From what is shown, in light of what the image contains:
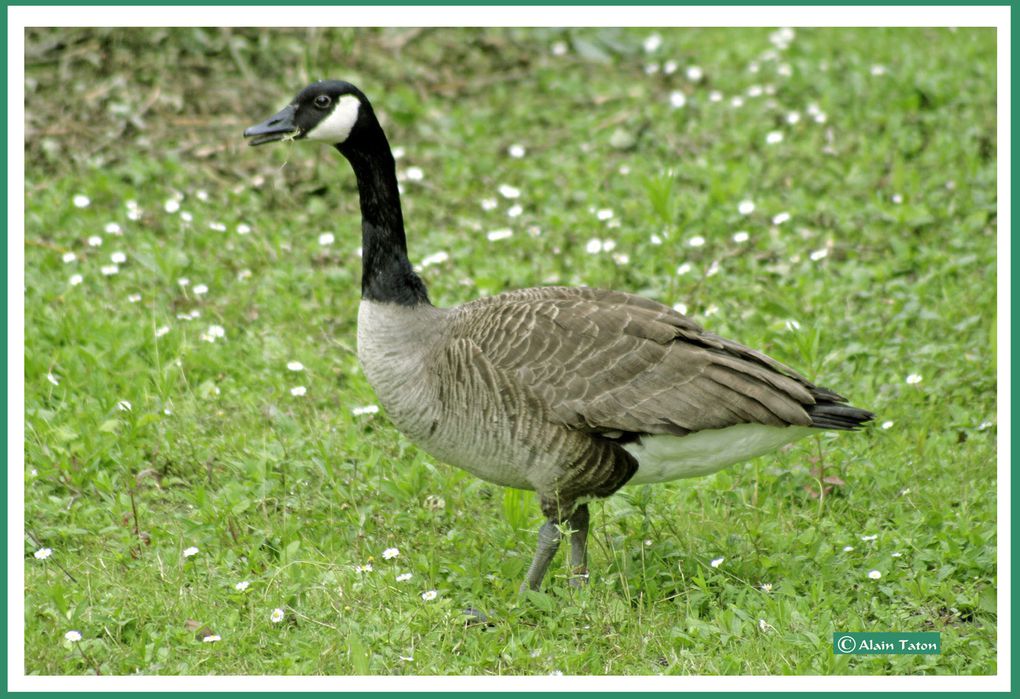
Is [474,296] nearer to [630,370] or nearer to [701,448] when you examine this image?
[630,370]

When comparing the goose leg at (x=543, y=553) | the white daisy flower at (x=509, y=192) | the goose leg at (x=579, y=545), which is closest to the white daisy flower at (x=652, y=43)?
the white daisy flower at (x=509, y=192)

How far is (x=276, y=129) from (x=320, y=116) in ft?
0.68

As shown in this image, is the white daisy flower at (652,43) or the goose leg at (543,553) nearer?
the goose leg at (543,553)

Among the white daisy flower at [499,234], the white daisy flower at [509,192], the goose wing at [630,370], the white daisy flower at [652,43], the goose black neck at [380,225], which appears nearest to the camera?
the goose wing at [630,370]

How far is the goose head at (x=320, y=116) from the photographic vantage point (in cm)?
565

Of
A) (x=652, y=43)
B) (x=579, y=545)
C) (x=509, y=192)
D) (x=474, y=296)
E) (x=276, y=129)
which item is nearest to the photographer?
(x=276, y=129)

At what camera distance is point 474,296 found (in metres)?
8.27

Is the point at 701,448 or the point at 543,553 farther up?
the point at 701,448

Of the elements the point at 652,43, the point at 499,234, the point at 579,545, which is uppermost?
the point at 652,43

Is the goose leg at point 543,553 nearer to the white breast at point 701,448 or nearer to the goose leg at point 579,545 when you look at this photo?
the goose leg at point 579,545

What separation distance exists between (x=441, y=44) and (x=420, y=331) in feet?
20.1

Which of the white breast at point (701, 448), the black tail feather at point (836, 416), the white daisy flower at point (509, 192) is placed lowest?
the white breast at point (701, 448)

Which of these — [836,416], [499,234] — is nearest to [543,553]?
[836,416]

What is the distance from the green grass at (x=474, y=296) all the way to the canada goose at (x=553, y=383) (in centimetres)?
54
